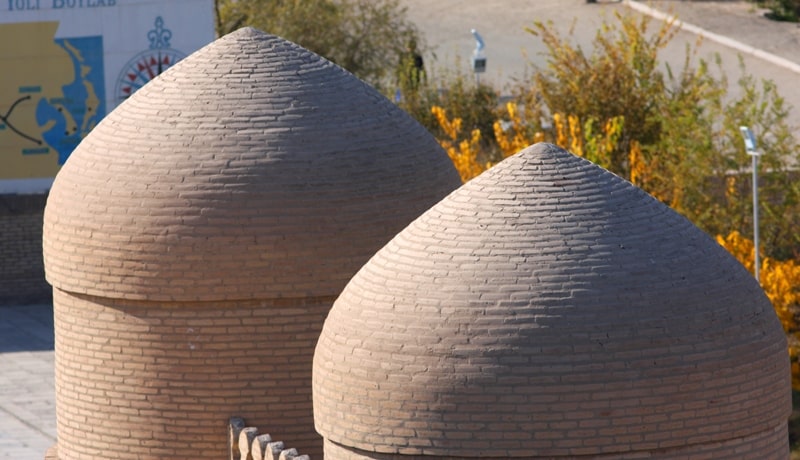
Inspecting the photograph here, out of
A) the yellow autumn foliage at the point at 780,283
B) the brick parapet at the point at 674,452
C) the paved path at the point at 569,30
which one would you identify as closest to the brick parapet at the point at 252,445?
the brick parapet at the point at 674,452

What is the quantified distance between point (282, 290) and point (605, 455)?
434 centimetres

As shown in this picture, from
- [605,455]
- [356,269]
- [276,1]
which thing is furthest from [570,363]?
[276,1]

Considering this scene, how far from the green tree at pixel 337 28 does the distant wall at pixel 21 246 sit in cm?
712

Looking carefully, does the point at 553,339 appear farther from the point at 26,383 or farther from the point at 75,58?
the point at 75,58

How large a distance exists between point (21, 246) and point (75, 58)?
2.98 meters

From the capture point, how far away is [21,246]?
29.7 metres

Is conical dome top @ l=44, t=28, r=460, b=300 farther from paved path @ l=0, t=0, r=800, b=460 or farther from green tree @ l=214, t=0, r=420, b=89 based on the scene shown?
green tree @ l=214, t=0, r=420, b=89

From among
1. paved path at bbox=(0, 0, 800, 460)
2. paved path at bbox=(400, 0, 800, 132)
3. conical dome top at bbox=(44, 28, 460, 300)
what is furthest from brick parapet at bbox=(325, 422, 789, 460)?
paved path at bbox=(400, 0, 800, 132)

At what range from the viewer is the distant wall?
96.6 feet

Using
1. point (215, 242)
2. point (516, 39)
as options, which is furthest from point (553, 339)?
point (516, 39)

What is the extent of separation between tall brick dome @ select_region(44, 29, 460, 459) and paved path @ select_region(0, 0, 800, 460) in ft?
34.0

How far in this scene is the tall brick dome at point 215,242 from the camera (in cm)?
1583

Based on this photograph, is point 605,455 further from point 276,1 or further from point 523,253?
point 276,1

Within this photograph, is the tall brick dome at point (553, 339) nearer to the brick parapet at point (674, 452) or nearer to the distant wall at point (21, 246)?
the brick parapet at point (674, 452)
